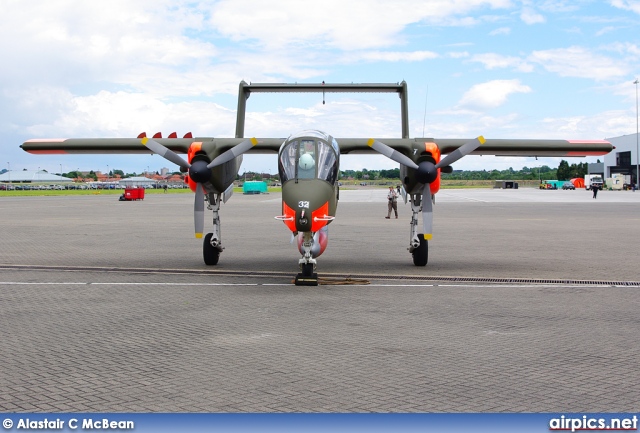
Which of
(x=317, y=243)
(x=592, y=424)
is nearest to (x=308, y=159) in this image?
(x=317, y=243)

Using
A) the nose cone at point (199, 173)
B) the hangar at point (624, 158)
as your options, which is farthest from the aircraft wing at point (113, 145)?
the hangar at point (624, 158)

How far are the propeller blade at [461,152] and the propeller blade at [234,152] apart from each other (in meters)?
4.77

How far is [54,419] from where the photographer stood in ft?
18.7

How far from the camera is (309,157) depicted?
14258mm

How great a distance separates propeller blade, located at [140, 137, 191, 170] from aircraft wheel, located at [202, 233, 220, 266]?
1.94m

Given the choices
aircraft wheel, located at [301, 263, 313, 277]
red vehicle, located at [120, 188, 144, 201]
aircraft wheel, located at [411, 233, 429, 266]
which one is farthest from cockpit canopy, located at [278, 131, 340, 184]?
red vehicle, located at [120, 188, 144, 201]

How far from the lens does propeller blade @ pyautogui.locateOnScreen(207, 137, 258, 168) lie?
16.3 m

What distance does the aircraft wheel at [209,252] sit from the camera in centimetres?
1694

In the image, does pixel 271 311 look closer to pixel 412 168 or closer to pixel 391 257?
pixel 412 168

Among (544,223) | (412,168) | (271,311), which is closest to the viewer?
(271,311)

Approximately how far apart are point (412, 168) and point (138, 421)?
40.2 feet

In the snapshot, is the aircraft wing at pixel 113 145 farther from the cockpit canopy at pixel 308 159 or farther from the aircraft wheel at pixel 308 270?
the aircraft wheel at pixel 308 270

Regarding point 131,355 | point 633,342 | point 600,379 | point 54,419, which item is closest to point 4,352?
point 131,355

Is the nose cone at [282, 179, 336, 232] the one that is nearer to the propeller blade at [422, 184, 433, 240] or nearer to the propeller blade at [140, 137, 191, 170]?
the propeller blade at [422, 184, 433, 240]
